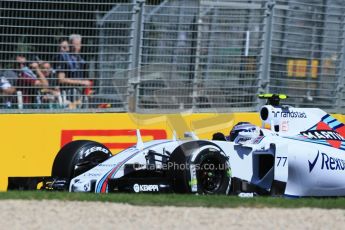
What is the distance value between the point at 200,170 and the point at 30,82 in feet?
12.9

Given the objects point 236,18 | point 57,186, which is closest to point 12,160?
point 57,186

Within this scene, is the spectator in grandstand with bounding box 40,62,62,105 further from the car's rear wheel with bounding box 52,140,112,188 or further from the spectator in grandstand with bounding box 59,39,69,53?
the car's rear wheel with bounding box 52,140,112,188

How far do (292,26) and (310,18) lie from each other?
0.46 meters

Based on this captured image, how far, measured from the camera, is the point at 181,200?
703 centimetres

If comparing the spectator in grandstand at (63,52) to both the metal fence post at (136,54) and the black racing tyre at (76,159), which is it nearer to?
the metal fence post at (136,54)

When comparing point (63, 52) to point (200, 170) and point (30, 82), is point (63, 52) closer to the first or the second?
point (30, 82)

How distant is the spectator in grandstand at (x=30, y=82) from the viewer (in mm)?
10664

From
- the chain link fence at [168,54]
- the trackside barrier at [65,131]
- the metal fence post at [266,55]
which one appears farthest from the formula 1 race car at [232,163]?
the metal fence post at [266,55]

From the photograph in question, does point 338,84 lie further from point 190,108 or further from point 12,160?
point 12,160

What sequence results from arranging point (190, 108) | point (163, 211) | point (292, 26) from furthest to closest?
point (292, 26), point (190, 108), point (163, 211)

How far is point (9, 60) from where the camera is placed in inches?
416

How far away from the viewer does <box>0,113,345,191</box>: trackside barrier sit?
10344 millimetres

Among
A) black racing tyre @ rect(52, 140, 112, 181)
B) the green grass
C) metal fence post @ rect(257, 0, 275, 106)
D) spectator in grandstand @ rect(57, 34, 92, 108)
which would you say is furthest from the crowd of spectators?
the green grass

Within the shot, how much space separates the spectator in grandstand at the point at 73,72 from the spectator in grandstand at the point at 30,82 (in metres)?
0.31
